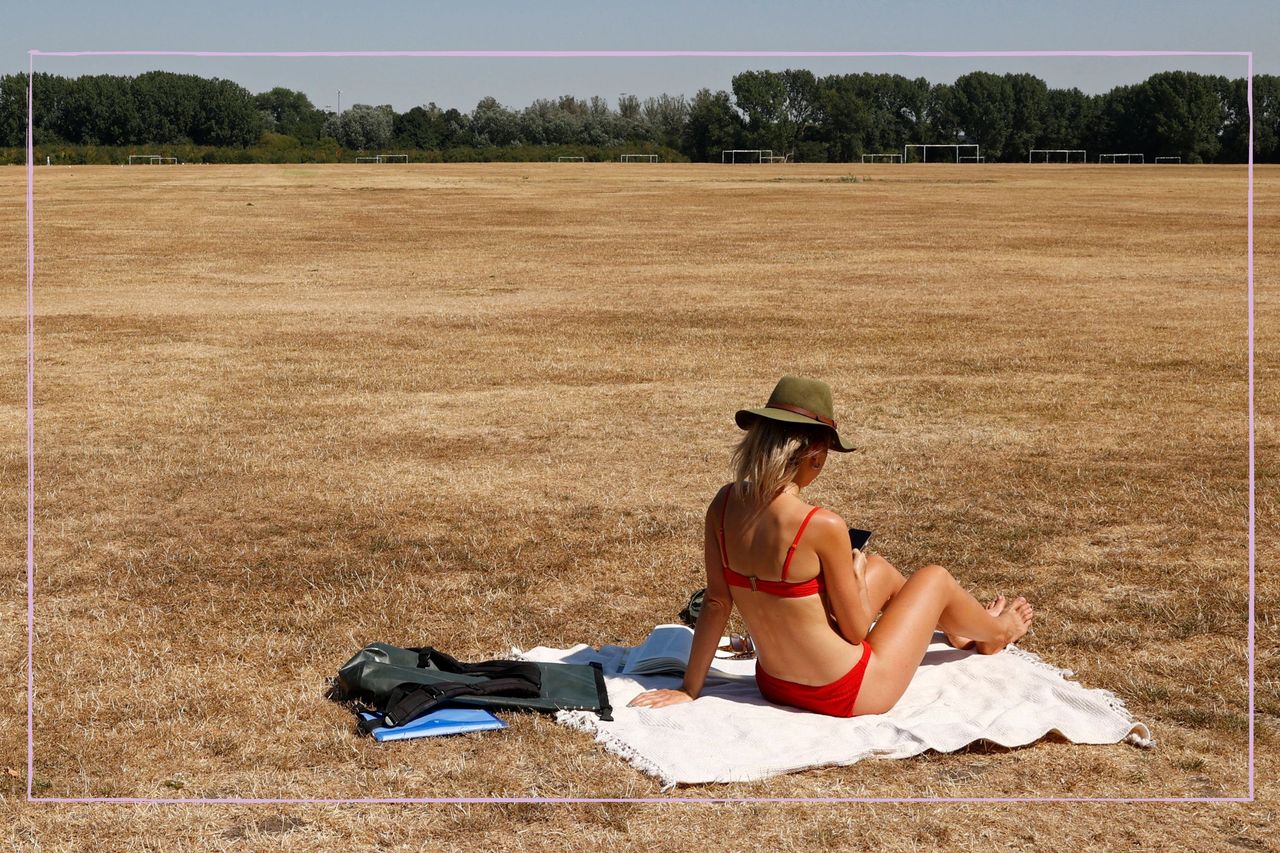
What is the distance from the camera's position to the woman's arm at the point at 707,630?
19.1 feet

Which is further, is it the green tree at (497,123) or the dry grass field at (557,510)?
the green tree at (497,123)

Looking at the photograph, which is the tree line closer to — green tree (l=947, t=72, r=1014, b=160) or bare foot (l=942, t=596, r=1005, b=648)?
green tree (l=947, t=72, r=1014, b=160)

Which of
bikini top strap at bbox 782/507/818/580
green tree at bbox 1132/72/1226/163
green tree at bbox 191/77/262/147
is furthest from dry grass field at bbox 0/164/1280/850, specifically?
green tree at bbox 1132/72/1226/163

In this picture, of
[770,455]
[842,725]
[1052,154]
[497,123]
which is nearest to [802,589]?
[770,455]

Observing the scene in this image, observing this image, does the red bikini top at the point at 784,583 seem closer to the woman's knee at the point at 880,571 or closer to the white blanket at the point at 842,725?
the white blanket at the point at 842,725

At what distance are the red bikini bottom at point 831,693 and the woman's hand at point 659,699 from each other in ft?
1.38

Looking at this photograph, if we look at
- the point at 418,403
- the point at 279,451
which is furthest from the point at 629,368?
the point at 279,451

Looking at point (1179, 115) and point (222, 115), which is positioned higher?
point (1179, 115)

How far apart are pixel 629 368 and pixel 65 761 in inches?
434

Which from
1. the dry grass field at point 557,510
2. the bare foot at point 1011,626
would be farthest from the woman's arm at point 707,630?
the bare foot at point 1011,626

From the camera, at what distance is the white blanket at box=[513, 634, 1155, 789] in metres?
5.59

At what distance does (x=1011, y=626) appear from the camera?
6816 mm

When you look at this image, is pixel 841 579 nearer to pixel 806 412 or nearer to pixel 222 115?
pixel 806 412

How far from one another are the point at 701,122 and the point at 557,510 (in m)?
47.5
